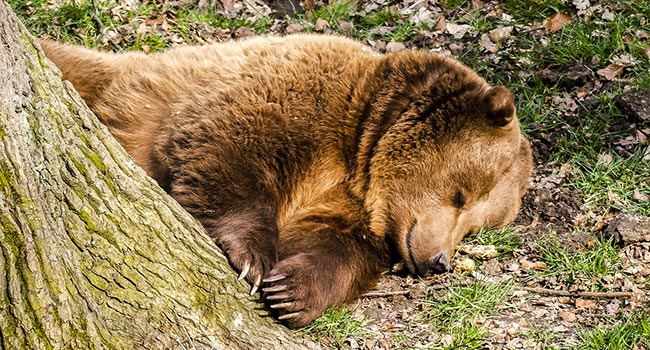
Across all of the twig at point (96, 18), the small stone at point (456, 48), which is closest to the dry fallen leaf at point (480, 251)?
the small stone at point (456, 48)

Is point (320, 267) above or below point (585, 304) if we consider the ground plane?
above

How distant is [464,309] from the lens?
442cm

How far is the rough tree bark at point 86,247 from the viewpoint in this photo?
2990 mm

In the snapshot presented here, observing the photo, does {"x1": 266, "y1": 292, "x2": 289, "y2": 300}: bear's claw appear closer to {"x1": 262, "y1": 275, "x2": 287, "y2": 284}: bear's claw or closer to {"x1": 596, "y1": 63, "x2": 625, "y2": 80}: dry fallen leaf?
{"x1": 262, "y1": 275, "x2": 287, "y2": 284}: bear's claw

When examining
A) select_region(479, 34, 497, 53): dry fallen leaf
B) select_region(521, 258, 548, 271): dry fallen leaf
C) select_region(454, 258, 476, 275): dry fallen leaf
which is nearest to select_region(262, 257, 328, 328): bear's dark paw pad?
select_region(454, 258, 476, 275): dry fallen leaf

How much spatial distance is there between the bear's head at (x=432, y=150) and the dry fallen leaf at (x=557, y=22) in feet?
7.73

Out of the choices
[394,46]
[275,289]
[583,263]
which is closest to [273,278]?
[275,289]

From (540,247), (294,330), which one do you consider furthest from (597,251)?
(294,330)

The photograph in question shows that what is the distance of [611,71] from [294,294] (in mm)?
3644

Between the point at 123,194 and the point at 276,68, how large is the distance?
151 cm

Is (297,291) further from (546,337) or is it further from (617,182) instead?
(617,182)

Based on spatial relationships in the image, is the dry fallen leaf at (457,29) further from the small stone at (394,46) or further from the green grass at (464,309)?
the green grass at (464,309)

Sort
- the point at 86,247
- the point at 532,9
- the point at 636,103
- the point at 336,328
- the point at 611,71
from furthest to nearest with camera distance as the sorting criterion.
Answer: the point at 532,9
the point at 611,71
the point at 636,103
the point at 336,328
the point at 86,247

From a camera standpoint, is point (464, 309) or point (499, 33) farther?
point (499, 33)
